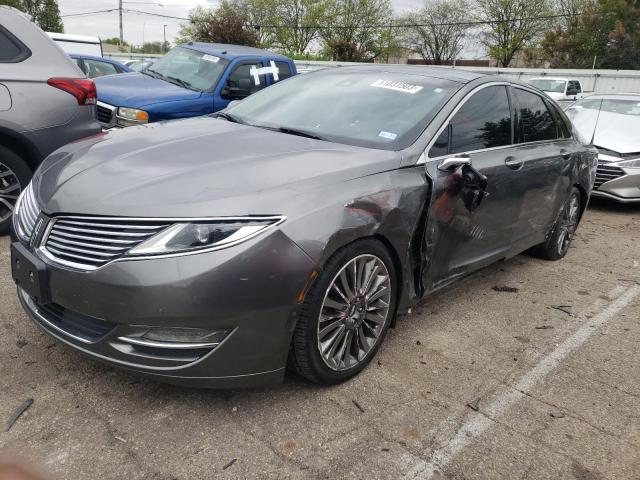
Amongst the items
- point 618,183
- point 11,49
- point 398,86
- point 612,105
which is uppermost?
point 11,49

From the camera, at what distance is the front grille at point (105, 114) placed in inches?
261

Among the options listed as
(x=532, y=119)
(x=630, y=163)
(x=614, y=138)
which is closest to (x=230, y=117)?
(x=532, y=119)

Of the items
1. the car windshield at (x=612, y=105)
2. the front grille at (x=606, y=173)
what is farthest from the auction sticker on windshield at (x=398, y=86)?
the car windshield at (x=612, y=105)

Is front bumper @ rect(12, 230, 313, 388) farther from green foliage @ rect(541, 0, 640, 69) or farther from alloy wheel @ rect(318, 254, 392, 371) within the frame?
green foliage @ rect(541, 0, 640, 69)

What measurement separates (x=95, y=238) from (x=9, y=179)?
271 cm

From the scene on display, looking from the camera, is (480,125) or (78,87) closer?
(480,125)

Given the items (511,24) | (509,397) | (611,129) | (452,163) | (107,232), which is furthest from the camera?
(511,24)

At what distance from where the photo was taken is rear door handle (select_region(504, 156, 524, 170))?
371 centimetres

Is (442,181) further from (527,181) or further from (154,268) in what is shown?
(154,268)

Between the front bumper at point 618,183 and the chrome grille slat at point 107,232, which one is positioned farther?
the front bumper at point 618,183

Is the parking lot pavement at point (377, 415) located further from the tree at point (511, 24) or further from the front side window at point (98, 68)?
the tree at point (511, 24)

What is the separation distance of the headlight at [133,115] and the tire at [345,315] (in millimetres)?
4609

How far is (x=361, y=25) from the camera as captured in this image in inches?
2142

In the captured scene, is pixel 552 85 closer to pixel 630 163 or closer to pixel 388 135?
pixel 630 163
